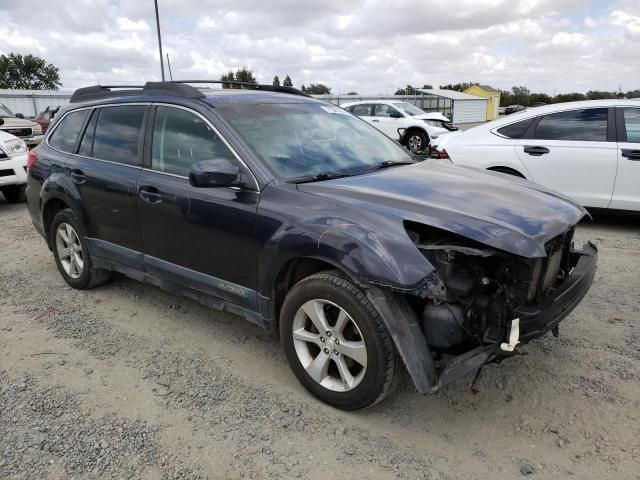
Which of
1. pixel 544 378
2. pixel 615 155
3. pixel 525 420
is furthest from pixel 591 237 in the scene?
pixel 525 420

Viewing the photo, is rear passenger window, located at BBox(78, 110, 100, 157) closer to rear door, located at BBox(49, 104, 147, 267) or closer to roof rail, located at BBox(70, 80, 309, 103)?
rear door, located at BBox(49, 104, 147, 267)

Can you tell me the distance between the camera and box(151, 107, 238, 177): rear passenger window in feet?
11.0

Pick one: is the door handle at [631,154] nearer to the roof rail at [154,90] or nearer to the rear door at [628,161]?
the rear door at [628,161]

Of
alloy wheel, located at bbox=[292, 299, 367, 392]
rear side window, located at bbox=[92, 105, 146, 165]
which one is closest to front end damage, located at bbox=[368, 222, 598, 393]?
alloy wheel, located at bbox=[292, 299, 367, 392]

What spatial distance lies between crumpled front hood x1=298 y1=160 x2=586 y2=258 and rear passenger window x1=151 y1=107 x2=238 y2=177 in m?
0.74

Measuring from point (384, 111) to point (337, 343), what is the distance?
15239 millimetres

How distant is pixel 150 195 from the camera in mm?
3637

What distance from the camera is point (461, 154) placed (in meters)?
6.90

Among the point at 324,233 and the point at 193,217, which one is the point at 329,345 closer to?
the point at 324,233

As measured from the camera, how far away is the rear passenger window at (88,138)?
4344 mm

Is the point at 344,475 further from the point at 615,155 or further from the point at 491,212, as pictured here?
the point at 615,155

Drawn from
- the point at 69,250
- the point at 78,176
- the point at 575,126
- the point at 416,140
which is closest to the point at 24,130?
the point at 69,250

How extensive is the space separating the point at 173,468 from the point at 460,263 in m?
1.73

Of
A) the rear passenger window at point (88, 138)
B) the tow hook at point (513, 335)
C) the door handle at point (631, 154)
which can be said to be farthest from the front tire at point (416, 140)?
the tow hook at point (513, 335)
